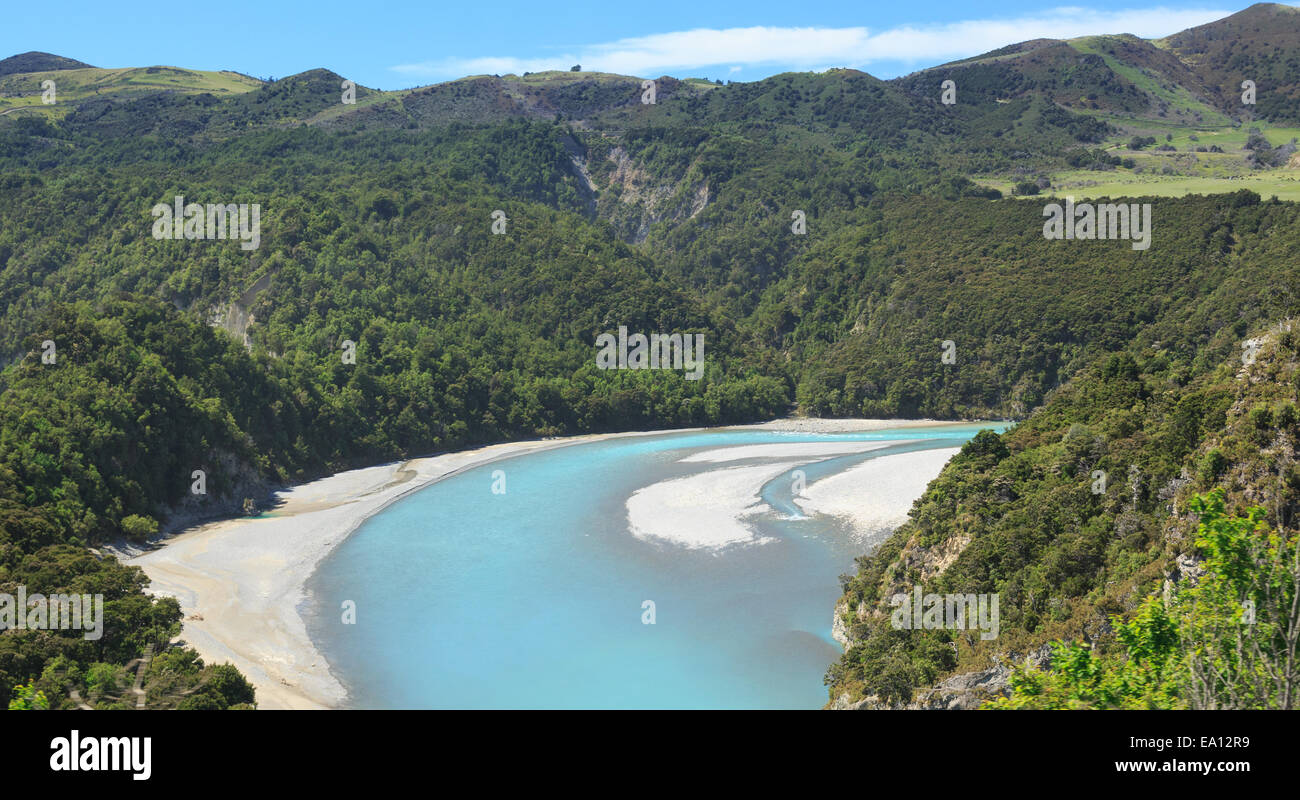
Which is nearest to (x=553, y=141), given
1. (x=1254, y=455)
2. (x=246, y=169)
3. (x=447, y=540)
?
(x=246, y=169)

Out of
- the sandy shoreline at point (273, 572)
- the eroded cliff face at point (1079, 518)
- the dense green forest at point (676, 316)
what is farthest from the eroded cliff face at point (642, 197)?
the eroded cliff face at point (1079, 518)

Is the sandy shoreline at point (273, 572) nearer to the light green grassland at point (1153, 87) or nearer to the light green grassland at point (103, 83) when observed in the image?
the light green grassland at point (103, 83)

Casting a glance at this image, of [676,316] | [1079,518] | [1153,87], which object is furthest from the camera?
[1153,87]

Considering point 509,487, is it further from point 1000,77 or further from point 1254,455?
point 1000,77

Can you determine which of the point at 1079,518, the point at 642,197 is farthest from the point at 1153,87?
the point at 1079,518

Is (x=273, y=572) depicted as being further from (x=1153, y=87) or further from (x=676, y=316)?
(x=1153, y=87)

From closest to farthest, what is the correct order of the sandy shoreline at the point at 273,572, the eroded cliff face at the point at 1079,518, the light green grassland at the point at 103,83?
the eroded cliff face at the point at 1079,518 < the sandy shoreline at the point at 273,572 < the light green grassland at the point at 103,83
